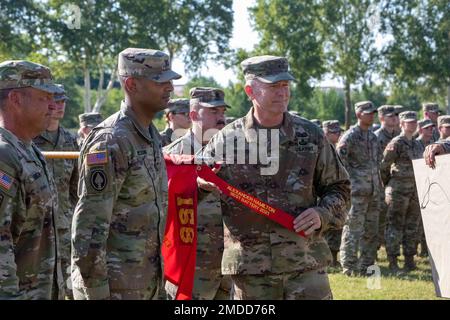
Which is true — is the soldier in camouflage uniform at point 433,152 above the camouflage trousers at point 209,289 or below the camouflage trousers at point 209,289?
above

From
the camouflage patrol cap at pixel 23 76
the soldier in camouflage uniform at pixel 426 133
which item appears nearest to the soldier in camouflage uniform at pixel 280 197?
the camouflage patrol cap at pixel 23 76

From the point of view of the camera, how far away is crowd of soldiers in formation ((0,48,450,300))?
3.62 meters

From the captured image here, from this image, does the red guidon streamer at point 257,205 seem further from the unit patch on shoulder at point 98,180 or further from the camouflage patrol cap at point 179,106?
the camouflage patrol cap at point 179,106

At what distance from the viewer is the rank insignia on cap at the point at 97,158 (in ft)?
13.1

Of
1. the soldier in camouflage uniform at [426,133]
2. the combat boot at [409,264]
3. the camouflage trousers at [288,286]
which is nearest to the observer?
the camouflage trousers at [288,286]

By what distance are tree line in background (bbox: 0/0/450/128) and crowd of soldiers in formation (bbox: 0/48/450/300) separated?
91.7 ft

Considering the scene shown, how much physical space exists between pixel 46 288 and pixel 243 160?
65.3 inches

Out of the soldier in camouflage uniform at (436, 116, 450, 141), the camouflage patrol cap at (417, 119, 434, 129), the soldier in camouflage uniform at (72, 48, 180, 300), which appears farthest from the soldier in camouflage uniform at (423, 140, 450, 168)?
the camouflage patrol cap at (417, 119, 434, 129)

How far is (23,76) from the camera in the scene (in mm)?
3723

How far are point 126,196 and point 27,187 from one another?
27.3 inches

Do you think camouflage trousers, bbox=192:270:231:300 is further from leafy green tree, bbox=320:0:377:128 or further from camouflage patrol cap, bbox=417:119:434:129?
leafy green tree, bbox=320:0:377:128

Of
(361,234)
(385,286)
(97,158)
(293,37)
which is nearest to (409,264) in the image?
(361,234)
